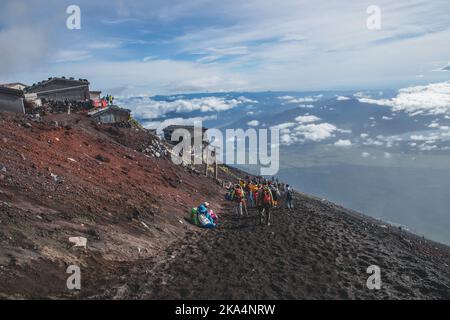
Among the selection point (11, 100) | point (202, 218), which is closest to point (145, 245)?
point (202, 218)

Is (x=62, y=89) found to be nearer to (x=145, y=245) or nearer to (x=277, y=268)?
(x=145, y=245)

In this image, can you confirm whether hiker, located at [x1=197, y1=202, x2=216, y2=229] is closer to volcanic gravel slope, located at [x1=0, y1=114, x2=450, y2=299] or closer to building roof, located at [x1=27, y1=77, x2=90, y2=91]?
volcanic gravel slope, located at [x1=0, y1=114, x2=450, y2=299]

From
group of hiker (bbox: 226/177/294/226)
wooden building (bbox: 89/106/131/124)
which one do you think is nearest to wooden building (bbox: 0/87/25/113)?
wooden building (bbox: 89/106/131/124)

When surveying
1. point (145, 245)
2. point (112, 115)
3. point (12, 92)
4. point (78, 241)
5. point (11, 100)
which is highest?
point (12, 92)

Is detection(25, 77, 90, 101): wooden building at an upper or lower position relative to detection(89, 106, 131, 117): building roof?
upper

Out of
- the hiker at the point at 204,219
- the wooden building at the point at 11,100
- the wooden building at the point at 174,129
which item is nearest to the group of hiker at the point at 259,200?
the hiker at the point at 204,219

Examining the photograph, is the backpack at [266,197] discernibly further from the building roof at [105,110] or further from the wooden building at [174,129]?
the wooden building at [174,129]

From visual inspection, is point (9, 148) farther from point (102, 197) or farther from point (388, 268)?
point (388, 268)

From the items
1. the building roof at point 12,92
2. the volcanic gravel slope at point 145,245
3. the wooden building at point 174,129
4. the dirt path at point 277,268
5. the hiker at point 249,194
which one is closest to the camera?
the volcanic gravel slope at point 145,245
